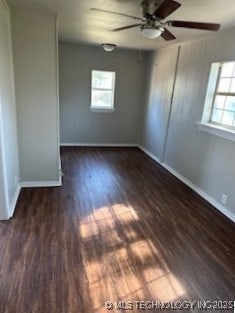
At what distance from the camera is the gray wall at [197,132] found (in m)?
3.19

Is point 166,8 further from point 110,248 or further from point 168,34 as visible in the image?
point 110,248

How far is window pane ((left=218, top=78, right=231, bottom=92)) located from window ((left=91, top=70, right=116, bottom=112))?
10.1 feet

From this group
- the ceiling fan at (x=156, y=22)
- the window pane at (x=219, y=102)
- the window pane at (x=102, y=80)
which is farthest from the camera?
the window pane at (x=102, y=80)

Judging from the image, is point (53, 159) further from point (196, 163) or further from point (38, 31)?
point (196, 163)

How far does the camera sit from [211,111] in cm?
374

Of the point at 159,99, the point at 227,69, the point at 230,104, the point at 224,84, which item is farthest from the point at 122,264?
the point at 159,99

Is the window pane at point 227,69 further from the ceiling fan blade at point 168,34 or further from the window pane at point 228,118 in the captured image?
the ceiling fan blade at point 168,34

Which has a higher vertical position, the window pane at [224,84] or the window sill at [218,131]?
the window pane at [224,84]

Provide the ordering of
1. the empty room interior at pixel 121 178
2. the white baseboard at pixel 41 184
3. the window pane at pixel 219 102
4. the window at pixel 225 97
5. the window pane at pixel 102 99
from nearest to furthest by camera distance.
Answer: the empty room interior at pixel 121 178 → the window at pixel 225 97 → the window pane at pixel 219 102 → the white baseboard at pixel 41 184 → the window pane at pixel 102 99

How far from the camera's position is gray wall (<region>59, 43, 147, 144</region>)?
5.61 metres

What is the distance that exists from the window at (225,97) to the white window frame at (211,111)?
0.09ft

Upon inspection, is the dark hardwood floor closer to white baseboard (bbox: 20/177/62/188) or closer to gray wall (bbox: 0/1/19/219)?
white baseboard (bbox: 20/177/62/188)

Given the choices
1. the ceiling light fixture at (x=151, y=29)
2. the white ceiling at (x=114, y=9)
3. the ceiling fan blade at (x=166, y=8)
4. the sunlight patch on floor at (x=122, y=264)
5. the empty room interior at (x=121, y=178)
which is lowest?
the sunlight patch on floor at (x=122, y=264)

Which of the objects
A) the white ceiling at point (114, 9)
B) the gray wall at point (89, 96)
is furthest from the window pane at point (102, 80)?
the white ceiling at point (114, 9)
